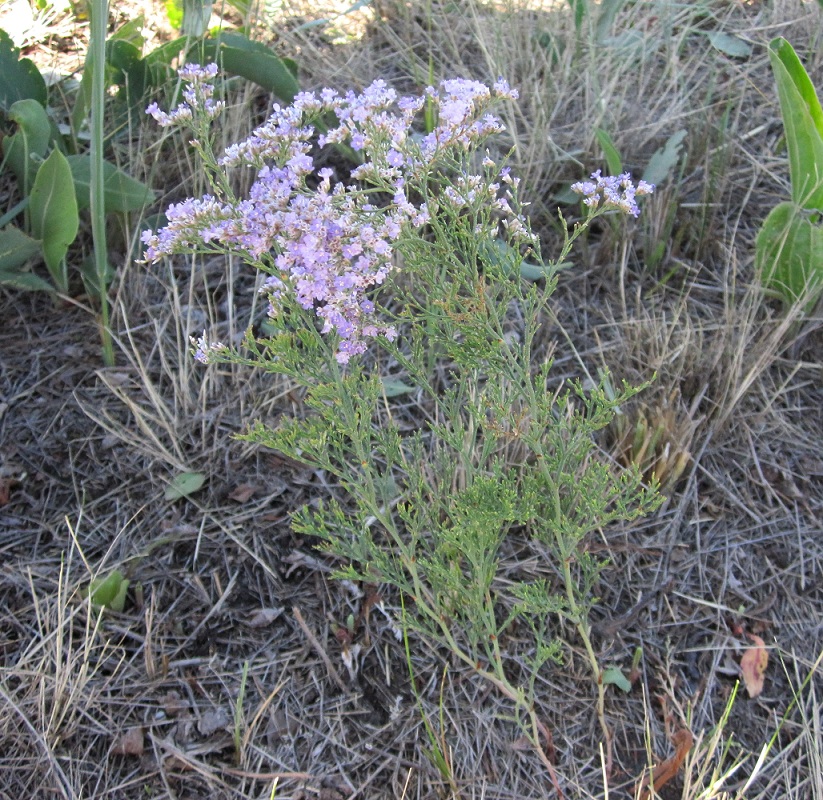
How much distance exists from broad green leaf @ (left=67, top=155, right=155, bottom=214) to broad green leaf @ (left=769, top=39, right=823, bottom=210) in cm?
182

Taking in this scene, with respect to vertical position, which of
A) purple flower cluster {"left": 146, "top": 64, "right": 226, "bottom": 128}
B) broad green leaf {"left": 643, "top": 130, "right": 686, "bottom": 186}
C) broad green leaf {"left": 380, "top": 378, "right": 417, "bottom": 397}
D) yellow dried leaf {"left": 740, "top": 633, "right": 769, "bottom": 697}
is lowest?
yellow dried leaf {"left": 740, "top": 633, "right": 769, "bottom": 697}

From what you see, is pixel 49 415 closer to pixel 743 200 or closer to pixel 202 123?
pixel 202 123

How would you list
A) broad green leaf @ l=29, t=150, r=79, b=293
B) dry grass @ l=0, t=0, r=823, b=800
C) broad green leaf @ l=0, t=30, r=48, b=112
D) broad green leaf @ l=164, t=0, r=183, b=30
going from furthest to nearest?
broad green leaf @ l=164, t=0, r=183, b=30 → broad green leaf @ l=0, t=30, r=48, b=112 → broad green leaf @ l=29, t=150, r=79, b=293 → dry grass @ l=0, t=0, r=823, b=800

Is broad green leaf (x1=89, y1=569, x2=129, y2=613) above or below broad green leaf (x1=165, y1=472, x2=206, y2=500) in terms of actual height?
below

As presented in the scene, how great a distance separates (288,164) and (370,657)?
45.2 inches

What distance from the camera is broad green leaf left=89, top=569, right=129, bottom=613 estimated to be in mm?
2037

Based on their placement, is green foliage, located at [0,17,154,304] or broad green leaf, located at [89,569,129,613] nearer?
broad green leaf, located at [89,569,129,613]

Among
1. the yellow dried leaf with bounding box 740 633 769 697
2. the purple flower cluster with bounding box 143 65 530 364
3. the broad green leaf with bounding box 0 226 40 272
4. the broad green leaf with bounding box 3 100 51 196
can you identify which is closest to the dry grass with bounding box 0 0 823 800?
the yellow dried leaf with bounding box 740 633 769 697

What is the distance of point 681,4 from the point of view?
11.3 feet

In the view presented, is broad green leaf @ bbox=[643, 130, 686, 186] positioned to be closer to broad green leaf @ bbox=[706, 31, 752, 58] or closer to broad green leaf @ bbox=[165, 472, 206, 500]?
broad green leaf @ bbox=[706, 31, 752, 58]

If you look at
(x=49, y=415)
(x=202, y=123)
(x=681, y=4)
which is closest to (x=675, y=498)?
(x=202, y=123)

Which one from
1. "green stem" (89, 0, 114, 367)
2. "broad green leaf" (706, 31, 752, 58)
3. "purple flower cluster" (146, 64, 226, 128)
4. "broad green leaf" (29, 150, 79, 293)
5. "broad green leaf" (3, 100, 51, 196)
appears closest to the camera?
"purple flower cluster" (146, 64, 226, 128)

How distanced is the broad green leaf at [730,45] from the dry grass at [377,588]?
314mm

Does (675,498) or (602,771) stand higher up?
(675,498)
